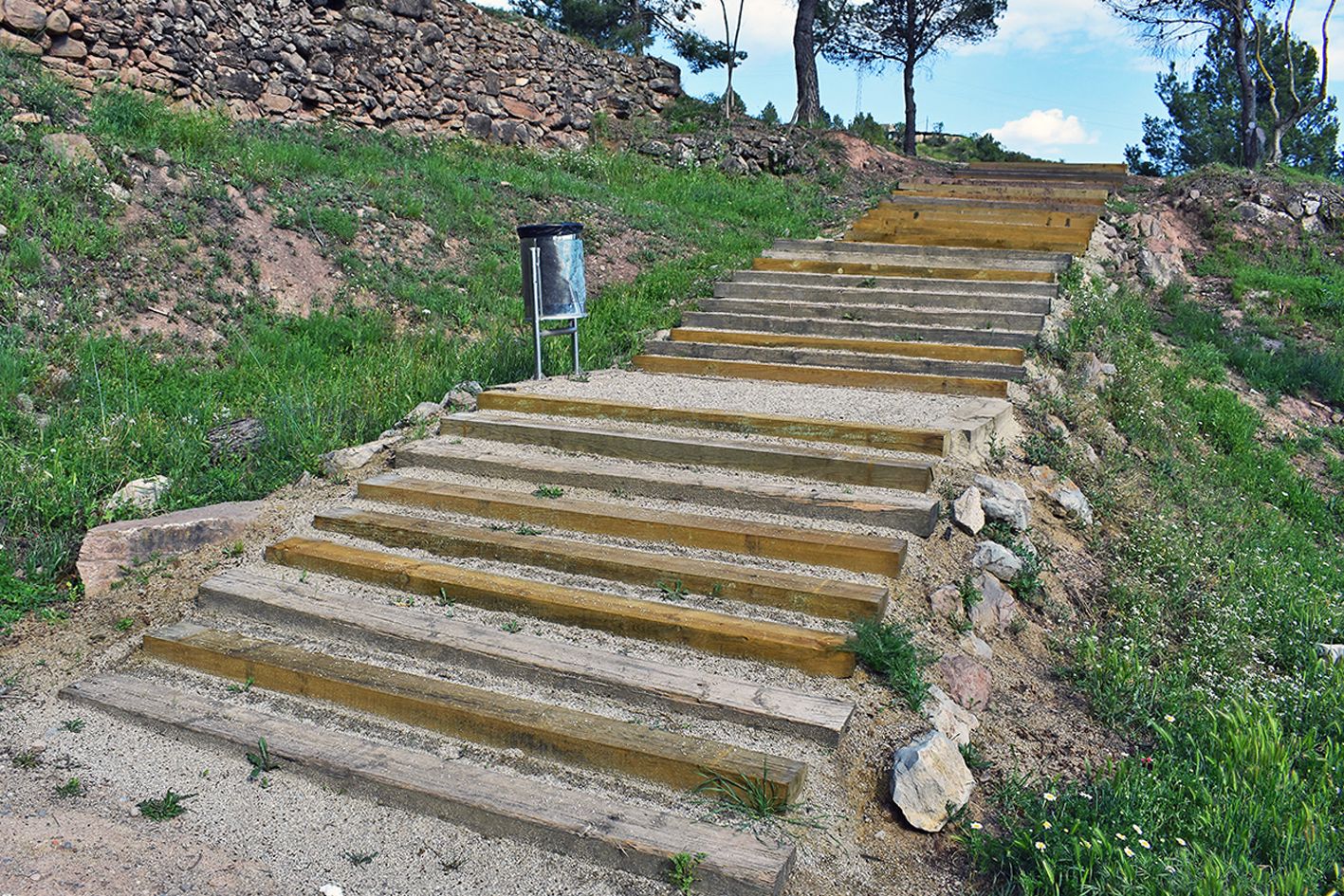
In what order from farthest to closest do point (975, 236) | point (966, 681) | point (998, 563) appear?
point (975, 236) → point (998, 563) → point (966, 681)

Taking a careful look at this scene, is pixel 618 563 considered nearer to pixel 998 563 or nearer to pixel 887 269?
pixel 998 563

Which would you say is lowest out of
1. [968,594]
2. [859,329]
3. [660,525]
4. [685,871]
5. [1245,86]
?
[685,871]

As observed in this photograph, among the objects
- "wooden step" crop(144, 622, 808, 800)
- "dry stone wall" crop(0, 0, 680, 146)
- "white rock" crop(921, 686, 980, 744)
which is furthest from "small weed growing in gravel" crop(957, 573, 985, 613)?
"dry stone wall" crop(0, 0, 680, 146)

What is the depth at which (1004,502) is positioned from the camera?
5.31 meters

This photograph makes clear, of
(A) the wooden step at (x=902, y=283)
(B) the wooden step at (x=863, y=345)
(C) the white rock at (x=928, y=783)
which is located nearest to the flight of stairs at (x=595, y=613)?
(B) the wooden step at (x=863, y=345)

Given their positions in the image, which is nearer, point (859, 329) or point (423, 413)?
point (423, 413)

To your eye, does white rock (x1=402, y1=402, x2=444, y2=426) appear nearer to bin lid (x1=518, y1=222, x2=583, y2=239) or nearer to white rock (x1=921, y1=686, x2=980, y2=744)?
bin lid (x1=518, y1=222, x2=583, y2=239)

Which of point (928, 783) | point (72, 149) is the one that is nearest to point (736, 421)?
point (928, 783)

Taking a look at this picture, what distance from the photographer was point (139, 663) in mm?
4465

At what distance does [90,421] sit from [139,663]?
2390mm

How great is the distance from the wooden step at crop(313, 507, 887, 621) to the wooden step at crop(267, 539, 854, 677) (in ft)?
0.53

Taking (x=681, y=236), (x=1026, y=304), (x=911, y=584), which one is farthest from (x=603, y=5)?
(x=911, y=584)

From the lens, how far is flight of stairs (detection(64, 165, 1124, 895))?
354cm

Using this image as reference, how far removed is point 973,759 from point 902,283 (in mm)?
6204
